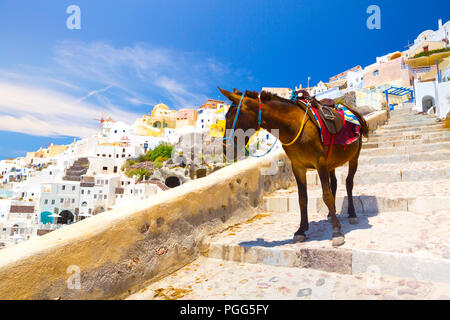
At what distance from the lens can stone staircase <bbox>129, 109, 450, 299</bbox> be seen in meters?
2.27

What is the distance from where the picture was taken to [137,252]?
9.40ft

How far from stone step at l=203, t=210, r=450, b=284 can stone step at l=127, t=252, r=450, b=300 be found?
0.07 meters

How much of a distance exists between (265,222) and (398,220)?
187 cm

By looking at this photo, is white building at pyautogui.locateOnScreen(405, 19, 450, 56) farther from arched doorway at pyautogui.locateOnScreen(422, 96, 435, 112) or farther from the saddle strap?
the saddle strap

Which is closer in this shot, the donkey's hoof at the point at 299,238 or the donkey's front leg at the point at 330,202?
the donkey's front leg at the point at 330,202

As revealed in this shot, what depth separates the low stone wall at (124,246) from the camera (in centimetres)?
215

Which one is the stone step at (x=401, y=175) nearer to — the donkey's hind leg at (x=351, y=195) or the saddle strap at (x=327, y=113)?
the donkey's hind leg at (x=351, y=195)

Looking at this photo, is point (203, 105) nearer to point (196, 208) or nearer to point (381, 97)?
point (381, 97)

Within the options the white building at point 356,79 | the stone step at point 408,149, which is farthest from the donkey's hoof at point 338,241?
the white building at point 356,79

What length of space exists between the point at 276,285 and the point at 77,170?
70850 mm

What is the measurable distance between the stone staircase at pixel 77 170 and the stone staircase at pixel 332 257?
212 feet

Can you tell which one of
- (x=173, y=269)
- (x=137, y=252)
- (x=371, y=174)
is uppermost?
(x=371, y=174)

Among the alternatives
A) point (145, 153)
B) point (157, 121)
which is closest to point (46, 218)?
point (145, 153)
